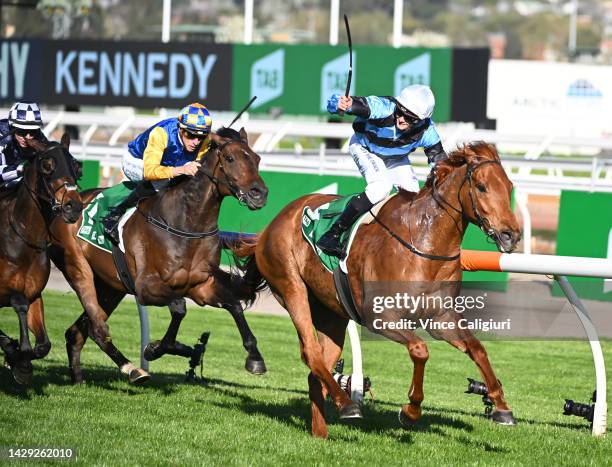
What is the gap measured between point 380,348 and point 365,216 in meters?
4.49

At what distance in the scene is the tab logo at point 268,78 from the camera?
19.3 m

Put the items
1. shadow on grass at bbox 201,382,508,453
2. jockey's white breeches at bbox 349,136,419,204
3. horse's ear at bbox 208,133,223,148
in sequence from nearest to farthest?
shadow on grass at bbox 201,382,508,453
jockey's white breeches at bbox 349,136,419,204
horse's ear at bbox 208,133,223,148

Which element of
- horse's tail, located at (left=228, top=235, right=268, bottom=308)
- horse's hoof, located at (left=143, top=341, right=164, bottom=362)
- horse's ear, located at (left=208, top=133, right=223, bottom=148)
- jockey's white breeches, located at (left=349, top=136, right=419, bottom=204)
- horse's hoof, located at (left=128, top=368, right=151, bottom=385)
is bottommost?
horse's hoof, located at (left=128, top=368, right=151, bottom=385)

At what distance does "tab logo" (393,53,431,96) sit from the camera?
18.1m

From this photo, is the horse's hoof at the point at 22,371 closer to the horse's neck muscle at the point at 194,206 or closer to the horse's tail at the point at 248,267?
the horse's neck muscle at the point at 194,206

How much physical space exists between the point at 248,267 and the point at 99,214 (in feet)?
3.88

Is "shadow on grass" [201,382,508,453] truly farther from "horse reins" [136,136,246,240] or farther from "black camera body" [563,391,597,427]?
"horse reins" [136,136,246,240]

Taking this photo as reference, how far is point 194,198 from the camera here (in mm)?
7277

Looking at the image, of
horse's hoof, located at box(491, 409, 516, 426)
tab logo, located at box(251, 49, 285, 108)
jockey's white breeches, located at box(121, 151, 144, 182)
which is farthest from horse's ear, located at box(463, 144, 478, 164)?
tab logo, located at box(251, 49, 285, 108)

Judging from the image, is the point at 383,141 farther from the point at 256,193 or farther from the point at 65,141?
the point at 65,141

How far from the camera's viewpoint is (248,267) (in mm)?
7289

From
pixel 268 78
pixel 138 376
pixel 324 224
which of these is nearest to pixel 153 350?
pixel 138 376

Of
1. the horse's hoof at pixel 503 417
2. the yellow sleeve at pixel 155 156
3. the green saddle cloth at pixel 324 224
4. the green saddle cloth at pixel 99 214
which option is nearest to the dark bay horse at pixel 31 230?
the yellow sleeve at pixel 155 156

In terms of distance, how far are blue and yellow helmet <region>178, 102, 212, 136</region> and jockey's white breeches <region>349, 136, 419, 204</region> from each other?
3.27 ft
